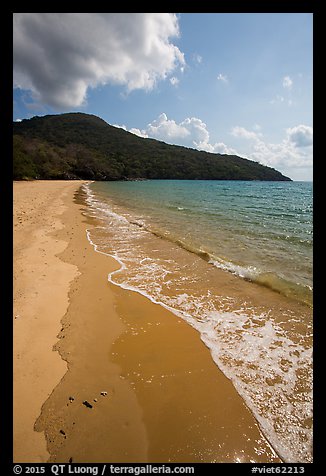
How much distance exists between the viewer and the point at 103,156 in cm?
11544

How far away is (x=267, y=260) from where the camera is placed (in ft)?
31.9

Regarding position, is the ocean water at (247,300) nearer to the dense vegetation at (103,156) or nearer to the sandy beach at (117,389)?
the sandy beach at (117,389)

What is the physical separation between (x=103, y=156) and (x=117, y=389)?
122882 millimetres

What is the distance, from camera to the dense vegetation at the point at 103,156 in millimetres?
91244

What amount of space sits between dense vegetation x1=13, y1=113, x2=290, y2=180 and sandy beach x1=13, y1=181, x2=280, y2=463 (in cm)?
8242

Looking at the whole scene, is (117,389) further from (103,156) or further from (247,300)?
(103,156)

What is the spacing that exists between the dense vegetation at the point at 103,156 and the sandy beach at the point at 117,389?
8242 centimetres

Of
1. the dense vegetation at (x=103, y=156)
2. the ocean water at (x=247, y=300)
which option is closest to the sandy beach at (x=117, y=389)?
the ocean water at (x=247, y=300)

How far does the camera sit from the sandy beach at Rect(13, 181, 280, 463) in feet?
8.59

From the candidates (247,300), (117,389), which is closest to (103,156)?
(247,300)

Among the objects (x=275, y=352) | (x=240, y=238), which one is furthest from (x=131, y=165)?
(x=275, y=352)
